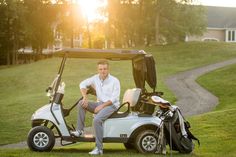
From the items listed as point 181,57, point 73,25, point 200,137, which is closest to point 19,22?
point 73,25

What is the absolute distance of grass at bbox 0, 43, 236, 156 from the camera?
14797mm

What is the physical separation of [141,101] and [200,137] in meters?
3.58

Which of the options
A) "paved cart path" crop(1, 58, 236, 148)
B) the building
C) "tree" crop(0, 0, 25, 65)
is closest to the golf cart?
"paved cart path" crop(1, 58, 236, 148)

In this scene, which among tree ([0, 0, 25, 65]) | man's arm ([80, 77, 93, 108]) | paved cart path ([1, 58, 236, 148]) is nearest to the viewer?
man's arm ([80, 77, 93, 108])

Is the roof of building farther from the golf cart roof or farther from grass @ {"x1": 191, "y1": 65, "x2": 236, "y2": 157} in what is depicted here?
the golf cart roof

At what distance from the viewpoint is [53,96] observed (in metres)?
12.2

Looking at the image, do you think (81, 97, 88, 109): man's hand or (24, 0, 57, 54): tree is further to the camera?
(24, 0, 57, 54): tree

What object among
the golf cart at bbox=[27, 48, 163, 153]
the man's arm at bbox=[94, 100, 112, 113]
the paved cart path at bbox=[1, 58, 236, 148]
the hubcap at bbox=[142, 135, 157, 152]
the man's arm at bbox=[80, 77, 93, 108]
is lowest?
the paved cart path at bbox=[1, 58, 236, 148]

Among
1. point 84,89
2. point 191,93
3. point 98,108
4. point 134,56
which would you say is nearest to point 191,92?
point 191,93

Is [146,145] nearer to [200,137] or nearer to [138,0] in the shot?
[200,137]

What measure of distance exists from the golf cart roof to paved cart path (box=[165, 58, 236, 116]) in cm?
1146

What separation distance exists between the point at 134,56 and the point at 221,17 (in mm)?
79066

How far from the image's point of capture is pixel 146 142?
12.0 meters

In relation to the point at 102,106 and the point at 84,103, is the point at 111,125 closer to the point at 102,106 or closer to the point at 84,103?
the point at 102,106
